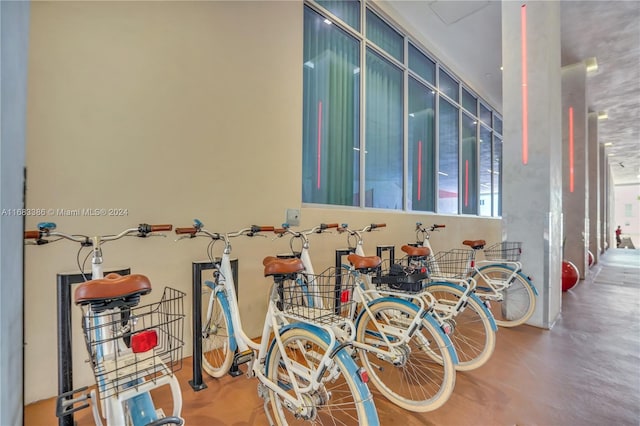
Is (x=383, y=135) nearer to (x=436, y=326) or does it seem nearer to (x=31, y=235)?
(x=436, y=326)

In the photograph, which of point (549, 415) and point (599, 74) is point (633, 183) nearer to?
point (599, 74)

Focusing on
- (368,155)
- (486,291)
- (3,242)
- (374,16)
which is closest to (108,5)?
(3,242)

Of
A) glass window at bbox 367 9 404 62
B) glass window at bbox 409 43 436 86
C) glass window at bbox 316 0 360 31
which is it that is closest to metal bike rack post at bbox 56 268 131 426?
glass window at bbox 316 0 360 31

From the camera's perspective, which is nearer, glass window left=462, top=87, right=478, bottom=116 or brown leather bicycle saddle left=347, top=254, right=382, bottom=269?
brown leather bicycle saddle left=347, top=254, right=382, bottom=269

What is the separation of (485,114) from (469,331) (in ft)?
18.7

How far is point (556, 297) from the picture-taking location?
3176 mm

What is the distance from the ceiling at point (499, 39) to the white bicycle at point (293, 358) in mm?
4100

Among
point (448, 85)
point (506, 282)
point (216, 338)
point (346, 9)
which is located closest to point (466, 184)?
point (448, 85)

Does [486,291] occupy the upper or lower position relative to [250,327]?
upper

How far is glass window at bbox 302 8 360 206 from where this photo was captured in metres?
3.15

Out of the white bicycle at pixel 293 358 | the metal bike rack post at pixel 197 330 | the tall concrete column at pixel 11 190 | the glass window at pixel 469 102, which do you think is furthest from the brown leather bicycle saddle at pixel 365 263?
the glass window at pixel 469 102

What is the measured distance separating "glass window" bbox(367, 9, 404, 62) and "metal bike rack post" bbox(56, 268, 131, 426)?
13.0 ft

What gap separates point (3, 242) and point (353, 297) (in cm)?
158

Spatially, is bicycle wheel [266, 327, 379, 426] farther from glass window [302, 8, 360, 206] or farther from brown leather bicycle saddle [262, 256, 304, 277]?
glass window [302, 8, 360, 206]
